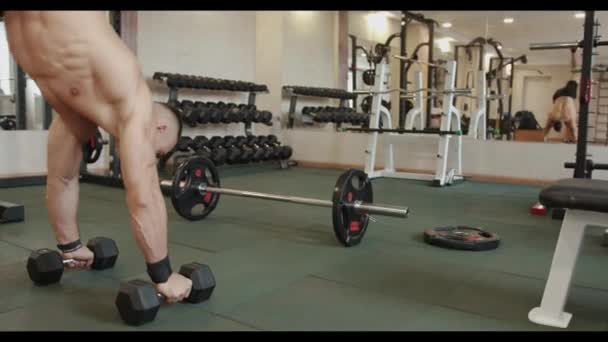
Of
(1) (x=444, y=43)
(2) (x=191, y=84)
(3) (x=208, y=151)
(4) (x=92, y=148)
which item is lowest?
(3) (x=208, y=151)

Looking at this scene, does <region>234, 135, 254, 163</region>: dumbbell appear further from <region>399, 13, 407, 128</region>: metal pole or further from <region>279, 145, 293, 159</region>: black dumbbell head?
<region>399, 13, 407, 128</region>: metal pole

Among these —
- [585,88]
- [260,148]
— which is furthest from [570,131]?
[260,148]

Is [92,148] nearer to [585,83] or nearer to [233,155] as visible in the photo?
[233,155]

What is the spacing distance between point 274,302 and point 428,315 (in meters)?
0.51

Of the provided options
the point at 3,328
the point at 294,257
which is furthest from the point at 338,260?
the point at 3,328

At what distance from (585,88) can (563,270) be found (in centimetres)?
197

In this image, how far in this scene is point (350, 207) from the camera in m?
2.41

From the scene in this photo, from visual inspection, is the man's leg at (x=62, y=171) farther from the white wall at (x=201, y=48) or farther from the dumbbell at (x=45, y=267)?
the white wall at (x=201, y=48)

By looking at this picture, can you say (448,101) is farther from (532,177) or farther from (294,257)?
(294,257)

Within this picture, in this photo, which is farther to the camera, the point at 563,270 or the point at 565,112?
the point at 565,112

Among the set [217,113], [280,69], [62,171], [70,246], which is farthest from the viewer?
[280,69]

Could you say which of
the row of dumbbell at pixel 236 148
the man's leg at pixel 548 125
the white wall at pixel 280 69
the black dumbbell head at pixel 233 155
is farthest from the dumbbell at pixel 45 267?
the man's leg at pixel 548 125

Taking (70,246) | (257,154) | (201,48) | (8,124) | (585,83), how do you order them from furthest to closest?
(201,48)
(257,154)
(8,124)
(585,83)
(70,246)

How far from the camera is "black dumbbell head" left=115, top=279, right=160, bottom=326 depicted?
58.1 inches
